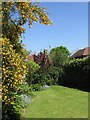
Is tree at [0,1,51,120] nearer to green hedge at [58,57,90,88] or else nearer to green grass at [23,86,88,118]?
green grass at [23,86,88,118]

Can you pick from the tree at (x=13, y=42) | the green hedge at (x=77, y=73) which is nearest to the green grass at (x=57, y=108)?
the tree at (x=13, y=42)

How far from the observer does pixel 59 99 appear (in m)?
17.2

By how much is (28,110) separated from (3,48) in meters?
5.20

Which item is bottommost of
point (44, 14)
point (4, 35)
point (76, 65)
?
point (76, 65)

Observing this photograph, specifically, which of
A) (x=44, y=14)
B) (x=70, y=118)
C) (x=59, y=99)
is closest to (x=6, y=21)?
(x=44, y=14)

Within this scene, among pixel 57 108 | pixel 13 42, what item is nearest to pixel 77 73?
pixel 57 108

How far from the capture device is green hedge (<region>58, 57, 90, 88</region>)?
2514cm

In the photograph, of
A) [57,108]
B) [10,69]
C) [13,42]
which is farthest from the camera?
[57,108]

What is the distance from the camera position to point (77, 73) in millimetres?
26656

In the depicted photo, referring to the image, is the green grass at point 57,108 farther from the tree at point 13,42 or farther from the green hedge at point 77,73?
the green hedge at point 77,73

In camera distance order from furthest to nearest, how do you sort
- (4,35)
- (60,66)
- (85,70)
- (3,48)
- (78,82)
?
(60,66) < (78,82) < (85,70) < (4,35) < (3,48)

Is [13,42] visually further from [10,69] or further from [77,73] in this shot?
[77,73]

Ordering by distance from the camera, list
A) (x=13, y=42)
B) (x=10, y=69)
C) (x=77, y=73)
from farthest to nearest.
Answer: (x=77, y=73)
(x=13, y=42)
(x=10, y=69)

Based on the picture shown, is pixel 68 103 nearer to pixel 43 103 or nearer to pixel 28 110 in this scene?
pixel 43 103
